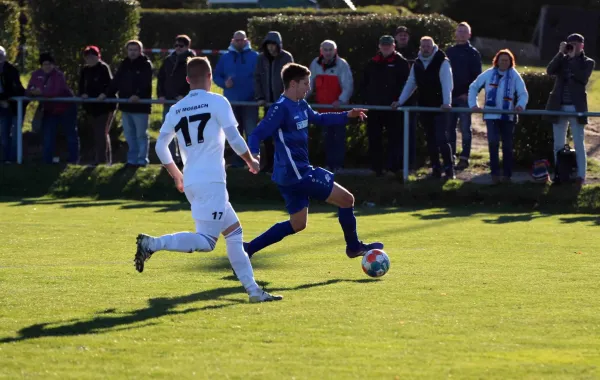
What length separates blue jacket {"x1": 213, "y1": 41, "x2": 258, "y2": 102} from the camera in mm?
17922

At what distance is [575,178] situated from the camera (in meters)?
16.7

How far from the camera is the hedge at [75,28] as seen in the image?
67.1 ft

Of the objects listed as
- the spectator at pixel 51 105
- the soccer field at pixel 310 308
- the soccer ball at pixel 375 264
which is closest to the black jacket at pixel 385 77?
the soccer field at pixel 310 308

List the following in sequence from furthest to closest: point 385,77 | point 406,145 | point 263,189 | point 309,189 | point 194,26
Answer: point 194,26, point 263,189, point 385,77, point 406,145, point 309,189

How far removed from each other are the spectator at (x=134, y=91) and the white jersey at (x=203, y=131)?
9403 millimetres

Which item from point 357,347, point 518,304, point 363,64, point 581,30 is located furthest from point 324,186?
point 581,30

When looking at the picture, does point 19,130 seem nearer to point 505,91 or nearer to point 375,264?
point 505,91

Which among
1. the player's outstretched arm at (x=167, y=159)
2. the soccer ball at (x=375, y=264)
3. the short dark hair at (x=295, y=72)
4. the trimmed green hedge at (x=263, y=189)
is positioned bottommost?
the trimmed green hedge at (x=263, y=189)

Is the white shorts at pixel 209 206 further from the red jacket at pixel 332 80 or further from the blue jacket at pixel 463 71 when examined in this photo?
the blue jacket at pixel 463 71

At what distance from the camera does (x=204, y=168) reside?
8711 millimetres

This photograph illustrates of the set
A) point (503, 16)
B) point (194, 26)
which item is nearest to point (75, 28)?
point (194, 26)

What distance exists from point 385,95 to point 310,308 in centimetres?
922

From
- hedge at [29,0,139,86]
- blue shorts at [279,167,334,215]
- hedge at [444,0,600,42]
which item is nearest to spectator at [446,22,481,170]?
hedge at [29,0,139,86]

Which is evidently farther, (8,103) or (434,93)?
(8,103)
